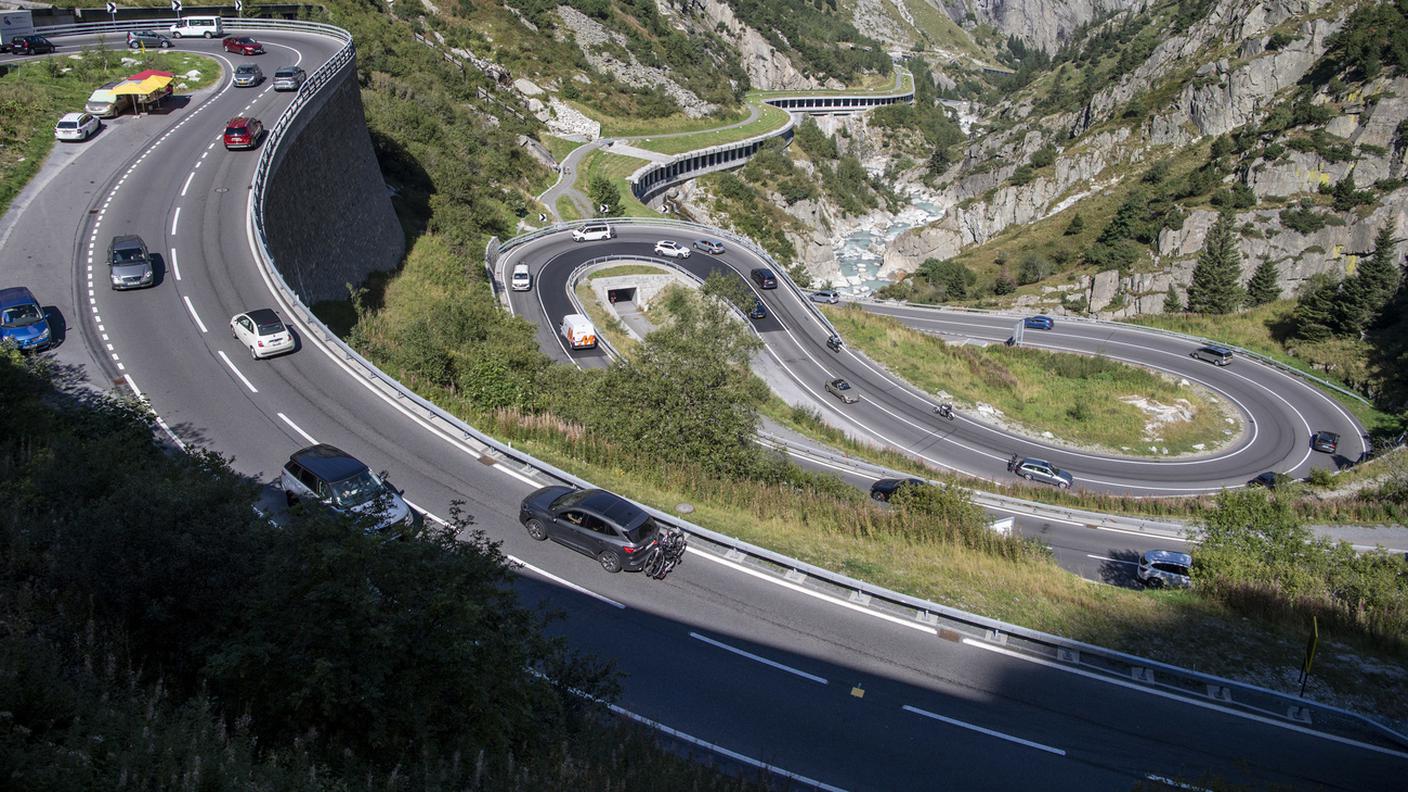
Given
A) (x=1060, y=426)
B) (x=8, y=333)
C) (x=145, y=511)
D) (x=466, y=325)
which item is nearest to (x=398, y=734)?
(x=145, y=511)

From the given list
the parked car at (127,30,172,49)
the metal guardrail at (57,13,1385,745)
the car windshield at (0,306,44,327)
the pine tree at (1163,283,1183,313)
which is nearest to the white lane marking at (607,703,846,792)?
the metal guardrail at (57,13,1385,745)

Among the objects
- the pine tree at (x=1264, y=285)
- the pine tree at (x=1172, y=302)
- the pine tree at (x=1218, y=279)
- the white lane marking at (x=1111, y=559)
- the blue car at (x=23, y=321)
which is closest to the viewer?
the blue car at (x=23, y=321)

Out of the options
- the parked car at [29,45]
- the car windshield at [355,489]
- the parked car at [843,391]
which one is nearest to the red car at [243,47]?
the parked car at [29,45]

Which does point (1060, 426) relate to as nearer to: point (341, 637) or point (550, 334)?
point (550, 334)

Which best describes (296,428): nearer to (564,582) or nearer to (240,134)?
(564,582)

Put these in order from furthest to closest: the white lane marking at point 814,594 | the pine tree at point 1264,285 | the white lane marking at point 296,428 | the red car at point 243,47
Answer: the pine tree at point 1264,285
the red car at point 243,47
the white lane marking at point 296,428
the white lane marking at point 814,594

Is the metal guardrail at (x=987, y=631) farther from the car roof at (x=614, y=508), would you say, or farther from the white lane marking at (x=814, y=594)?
the car roof at (x=614, y=508)

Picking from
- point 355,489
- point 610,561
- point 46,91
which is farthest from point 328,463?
point 46,91

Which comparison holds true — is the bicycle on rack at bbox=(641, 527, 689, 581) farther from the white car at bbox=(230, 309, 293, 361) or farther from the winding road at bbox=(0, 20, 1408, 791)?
the white car at bbox=(230, 309, 293, 361)
